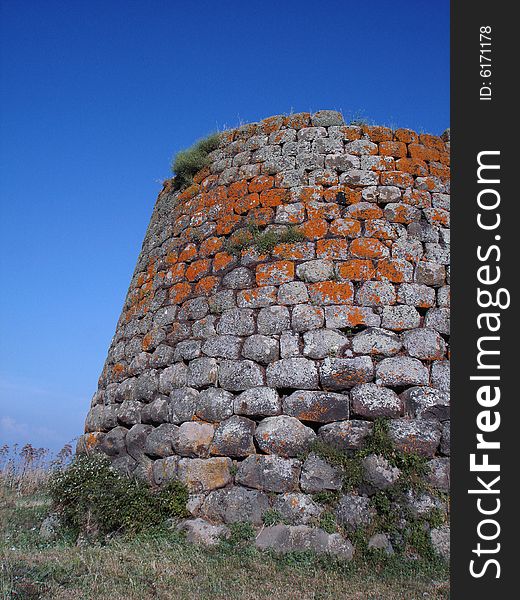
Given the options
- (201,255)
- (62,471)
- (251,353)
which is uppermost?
(201,255)

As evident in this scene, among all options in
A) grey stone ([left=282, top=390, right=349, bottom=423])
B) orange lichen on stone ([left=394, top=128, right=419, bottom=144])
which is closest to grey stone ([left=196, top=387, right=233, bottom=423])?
grey stone ([left=282, top=390, right=349, bottom=423])

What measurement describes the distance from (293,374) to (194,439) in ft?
3.83

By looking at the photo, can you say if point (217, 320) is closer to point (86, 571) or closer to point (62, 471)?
point (62, 471)

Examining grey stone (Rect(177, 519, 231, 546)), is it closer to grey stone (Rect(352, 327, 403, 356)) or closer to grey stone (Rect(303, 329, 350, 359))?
grey stone (Rect(303, 329, 350, 359))

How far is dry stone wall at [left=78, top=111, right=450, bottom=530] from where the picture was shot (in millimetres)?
5578

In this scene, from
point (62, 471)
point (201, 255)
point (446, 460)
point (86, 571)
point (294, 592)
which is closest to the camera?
point (294, 592)

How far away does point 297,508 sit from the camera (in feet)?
17.4

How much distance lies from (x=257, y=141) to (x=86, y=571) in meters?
5.00

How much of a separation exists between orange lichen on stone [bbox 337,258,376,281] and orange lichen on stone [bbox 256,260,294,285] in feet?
1.69

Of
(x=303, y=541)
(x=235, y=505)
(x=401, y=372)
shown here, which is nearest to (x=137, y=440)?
(x=235, y=505)

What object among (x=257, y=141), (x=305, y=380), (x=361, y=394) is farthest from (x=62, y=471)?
(x=257, y=141)

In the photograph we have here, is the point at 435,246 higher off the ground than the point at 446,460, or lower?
higher

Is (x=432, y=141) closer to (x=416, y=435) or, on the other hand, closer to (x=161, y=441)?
(x=416, y=435)

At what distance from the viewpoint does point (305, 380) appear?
5777 mm
